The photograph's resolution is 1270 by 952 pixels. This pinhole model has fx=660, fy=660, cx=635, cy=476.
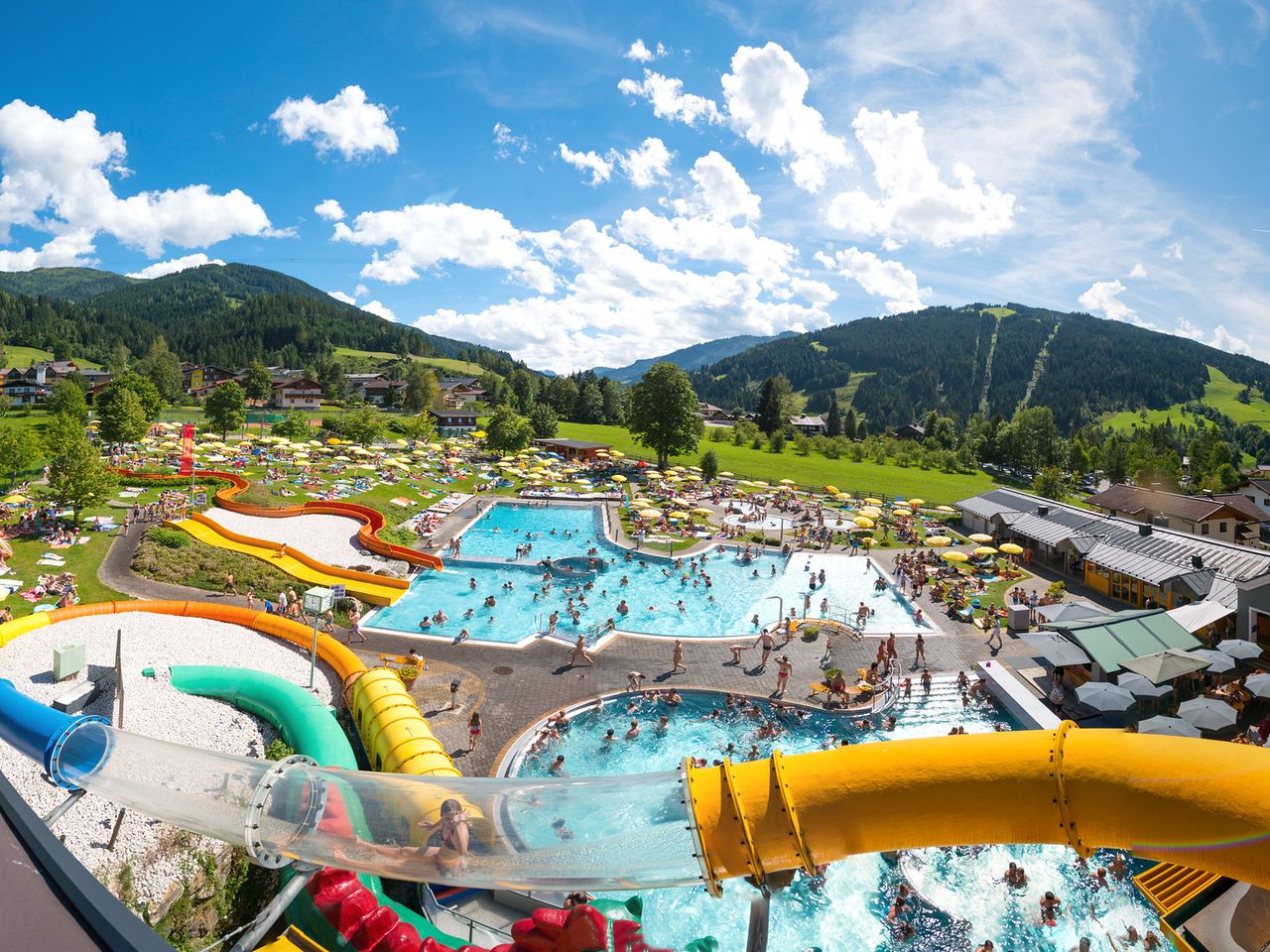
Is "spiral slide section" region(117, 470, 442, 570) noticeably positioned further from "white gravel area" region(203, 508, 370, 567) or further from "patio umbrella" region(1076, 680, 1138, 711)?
"patio umbrella" region(1076, 680, 1138, 711)

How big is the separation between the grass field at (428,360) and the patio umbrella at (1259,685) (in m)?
167

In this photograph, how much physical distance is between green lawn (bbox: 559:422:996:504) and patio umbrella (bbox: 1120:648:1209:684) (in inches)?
1813

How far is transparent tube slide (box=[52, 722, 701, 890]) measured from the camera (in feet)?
16.6

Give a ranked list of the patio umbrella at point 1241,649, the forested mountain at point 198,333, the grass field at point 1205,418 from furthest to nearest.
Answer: the grass field at point 1205,418, the forested mountain at point 198,333, the patio umbrella at point 1241,649

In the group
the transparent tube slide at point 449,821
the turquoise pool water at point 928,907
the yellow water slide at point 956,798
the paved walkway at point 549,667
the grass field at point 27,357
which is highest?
the grass field at point 27,357

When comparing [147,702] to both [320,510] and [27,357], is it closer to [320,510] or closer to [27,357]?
[320,510]

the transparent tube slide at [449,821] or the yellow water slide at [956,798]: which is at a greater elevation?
the yellow water slide at [956,798]

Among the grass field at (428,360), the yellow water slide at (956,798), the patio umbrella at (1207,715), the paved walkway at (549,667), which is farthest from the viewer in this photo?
the grass field at (428,360)

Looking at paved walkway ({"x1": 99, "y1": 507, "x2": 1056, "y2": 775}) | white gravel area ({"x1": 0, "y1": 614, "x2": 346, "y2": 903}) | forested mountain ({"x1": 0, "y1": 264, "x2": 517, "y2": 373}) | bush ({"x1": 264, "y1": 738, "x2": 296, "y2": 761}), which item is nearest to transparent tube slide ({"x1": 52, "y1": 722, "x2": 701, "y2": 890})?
white gravel area ({"x1": 0, "y1": 614, "x2": 346, "y2": 903})

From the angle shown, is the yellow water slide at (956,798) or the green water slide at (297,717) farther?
the green water slide at (297,717)

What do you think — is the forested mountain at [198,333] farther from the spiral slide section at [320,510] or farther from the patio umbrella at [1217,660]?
the patio umbrella at [1217,660]

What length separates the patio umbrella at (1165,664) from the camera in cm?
1908

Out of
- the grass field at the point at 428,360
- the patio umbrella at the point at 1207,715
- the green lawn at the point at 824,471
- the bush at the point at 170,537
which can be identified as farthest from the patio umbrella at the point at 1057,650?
the grass field at the point at 428,360

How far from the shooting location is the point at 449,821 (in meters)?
5.27
